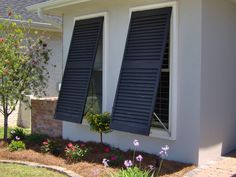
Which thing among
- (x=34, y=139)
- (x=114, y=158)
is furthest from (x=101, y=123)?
(x=34, y=139)

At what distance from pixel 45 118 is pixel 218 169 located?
585cm

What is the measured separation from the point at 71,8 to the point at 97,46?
1.51 m

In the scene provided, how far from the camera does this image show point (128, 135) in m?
8.21

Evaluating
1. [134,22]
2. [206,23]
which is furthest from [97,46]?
[206,23]

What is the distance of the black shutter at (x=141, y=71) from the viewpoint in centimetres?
709

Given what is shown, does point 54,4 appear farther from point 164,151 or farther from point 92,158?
point 164,151

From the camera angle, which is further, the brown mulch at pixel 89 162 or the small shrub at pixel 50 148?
the small shrub at pixel 50 148

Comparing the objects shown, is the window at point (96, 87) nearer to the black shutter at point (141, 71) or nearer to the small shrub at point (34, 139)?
the small shrub at point (34, 139)

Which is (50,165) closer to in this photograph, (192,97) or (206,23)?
(192,97)

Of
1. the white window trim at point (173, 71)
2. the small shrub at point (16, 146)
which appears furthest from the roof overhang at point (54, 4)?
the small shrub at point (16, 146)

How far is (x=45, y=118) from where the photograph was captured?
11.0 metres

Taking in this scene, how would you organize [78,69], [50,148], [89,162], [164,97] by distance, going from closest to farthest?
[89,162] < [164,97] < [50,148] < [78,69]

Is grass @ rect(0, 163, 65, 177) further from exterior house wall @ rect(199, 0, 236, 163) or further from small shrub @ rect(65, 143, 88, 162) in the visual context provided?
exterior house wall @ rect(199, 0, 236, 163)

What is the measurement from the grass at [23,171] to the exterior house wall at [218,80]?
2968 mm
